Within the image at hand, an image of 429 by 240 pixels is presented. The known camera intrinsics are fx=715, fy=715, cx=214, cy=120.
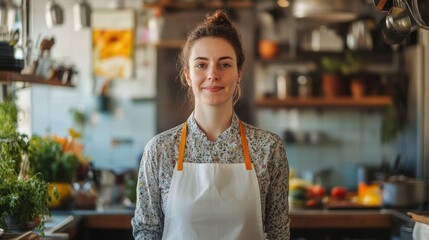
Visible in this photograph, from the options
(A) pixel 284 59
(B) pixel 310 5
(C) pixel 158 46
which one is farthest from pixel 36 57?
(A) pixel 284 59

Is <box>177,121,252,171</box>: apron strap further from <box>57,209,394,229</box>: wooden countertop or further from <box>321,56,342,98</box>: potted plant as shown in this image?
<box>321,56,342,98</box>: potted plant

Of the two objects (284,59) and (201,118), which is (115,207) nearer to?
(201,118)

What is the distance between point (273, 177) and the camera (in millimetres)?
2730

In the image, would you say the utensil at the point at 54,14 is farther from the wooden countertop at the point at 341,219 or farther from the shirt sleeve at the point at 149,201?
the shirt sleeve at the point at 149,201

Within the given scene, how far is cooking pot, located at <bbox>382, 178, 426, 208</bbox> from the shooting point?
4586mm

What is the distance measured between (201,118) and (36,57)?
6.51 ft

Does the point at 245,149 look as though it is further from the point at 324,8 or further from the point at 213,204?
the point at 324,8

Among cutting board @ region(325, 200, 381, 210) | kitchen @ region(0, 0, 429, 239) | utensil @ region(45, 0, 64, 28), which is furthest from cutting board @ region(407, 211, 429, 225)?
kitchen @ region(0, 0, 429, 239)

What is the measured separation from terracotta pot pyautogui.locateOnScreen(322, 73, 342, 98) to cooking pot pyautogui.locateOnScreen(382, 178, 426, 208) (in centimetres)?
293

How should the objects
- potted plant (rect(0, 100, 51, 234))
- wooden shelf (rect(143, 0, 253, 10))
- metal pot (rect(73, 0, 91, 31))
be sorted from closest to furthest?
potted plant (rect(0, 100, 51, 234)) < metal pot (rect(73, 0, 91, 31)) < wooden shelf (rect(143, 0, 253, 10))

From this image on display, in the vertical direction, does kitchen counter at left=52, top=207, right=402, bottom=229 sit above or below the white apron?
below

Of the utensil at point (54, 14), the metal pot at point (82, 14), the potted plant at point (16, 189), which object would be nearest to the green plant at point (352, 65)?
the metal pot at point (82, 14)

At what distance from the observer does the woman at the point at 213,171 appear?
2678 mm

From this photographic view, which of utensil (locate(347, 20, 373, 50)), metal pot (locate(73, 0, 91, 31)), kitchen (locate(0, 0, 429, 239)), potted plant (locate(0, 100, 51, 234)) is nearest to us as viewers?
potted plant (locate(0, 100, 51, 234))
